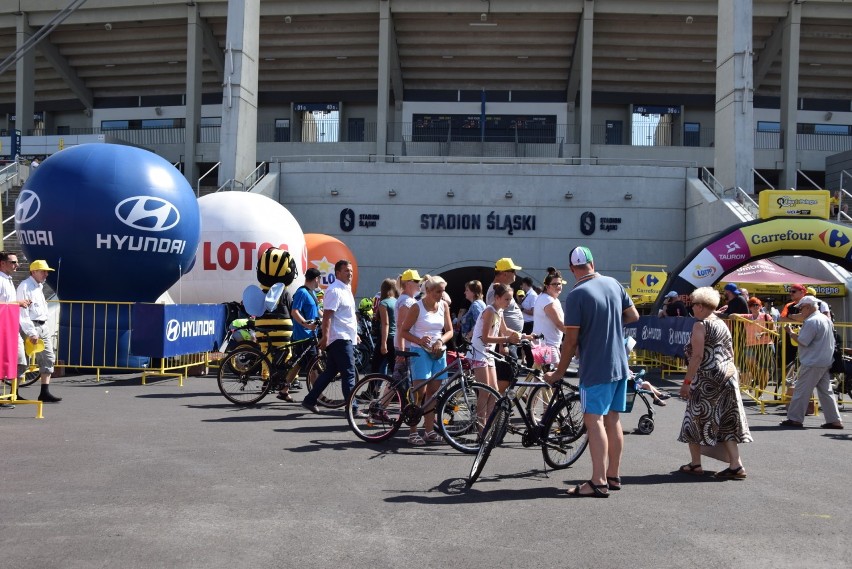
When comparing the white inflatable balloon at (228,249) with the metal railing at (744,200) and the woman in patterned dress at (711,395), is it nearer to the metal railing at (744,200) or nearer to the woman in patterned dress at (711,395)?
the woman in patterned dress at (711,395)

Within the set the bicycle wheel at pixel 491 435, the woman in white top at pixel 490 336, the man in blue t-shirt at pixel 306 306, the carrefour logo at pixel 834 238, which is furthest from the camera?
the carrefour logo at pixel 834 238

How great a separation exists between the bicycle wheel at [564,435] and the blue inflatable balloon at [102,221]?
9.11 m

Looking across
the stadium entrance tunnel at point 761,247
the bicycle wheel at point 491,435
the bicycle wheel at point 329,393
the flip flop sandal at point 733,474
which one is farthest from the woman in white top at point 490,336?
the stadium entrance tunnel at point 761,247

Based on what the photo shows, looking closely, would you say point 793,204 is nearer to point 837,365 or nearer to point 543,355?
point 837,365

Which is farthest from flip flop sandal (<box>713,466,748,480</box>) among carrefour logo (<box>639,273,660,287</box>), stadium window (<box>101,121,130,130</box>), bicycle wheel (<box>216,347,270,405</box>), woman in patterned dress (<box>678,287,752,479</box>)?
stadium window (<box>101,121,130,130</box>)

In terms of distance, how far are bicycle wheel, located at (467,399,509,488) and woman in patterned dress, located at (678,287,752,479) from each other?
159 centimetres

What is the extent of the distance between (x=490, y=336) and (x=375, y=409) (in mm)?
1412

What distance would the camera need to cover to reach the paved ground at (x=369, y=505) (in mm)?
4801

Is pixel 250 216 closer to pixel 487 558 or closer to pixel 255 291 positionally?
pixel 255 291

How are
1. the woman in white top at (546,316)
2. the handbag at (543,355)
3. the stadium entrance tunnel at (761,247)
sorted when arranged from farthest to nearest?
1. the stadium entrance tunnel at (761,247)
2. the woman in white top at (546,316)
3. the handbag at (543,355)

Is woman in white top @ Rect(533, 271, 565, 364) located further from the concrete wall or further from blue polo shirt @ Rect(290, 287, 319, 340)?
the concrete wall

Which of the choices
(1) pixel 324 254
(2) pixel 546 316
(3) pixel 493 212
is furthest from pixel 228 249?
(3) pixel 493 212

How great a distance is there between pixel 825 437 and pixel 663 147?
31.5 m

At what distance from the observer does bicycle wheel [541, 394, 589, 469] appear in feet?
24.1
